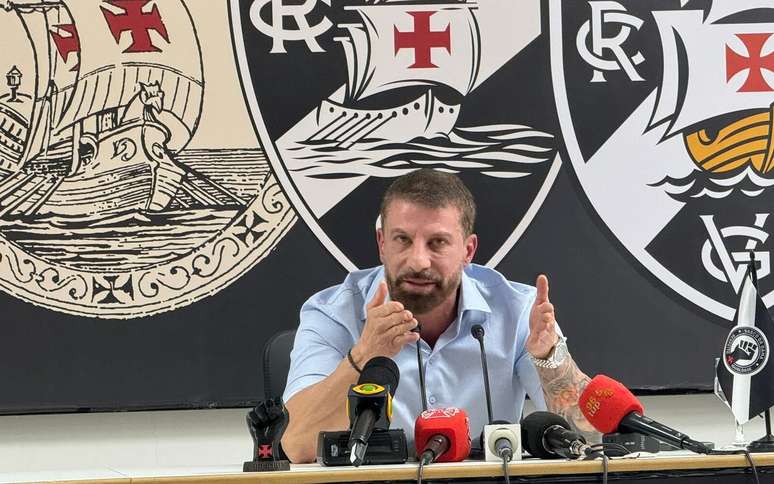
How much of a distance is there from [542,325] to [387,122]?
1153 mm

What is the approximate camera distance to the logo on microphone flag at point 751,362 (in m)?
2.16

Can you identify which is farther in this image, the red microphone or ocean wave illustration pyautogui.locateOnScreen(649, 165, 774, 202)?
ocean wave illustration pyautogui.locateOnScreen(649, 165, 774, 202)

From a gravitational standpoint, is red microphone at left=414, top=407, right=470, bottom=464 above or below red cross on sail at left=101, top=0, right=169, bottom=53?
below

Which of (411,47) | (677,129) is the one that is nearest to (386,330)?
(411,47)

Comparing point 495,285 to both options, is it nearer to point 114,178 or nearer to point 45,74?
point 114,178

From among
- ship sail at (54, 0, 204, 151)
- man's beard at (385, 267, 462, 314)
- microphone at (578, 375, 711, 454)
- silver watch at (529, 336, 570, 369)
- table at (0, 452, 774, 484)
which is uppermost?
ship sail at (54, 0, 204, 151)

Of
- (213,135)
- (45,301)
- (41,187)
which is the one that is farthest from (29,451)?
(213,135)

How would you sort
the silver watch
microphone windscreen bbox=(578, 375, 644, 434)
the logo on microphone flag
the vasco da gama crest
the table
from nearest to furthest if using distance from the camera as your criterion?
the table, microphone windscreen bbox=(578, 375, 644, 434), the logo on microphone flag, the silver watch, the vasco da gama crest

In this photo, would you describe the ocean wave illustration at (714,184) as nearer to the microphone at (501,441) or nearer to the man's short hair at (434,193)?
the man's short hair at (434,193)

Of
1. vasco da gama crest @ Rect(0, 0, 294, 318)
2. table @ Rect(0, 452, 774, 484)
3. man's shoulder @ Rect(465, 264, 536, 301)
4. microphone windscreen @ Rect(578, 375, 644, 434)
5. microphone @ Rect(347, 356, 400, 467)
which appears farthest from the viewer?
vasco da gama crest @ Rect(0, 0, 294, 318)

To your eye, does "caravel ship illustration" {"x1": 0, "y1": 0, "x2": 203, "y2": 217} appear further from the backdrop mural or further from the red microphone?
the red microphone

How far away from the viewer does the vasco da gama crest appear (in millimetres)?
3256

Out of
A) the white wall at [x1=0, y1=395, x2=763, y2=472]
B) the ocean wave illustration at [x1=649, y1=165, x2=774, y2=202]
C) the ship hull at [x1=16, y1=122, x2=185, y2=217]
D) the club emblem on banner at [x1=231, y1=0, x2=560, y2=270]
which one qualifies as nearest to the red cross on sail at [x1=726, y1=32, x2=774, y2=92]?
the ocean wave illustration at [x1=649, y1=165, x2=774, y2=202]

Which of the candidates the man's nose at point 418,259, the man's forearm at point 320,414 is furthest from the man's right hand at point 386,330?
the man's nose at point 418,259
